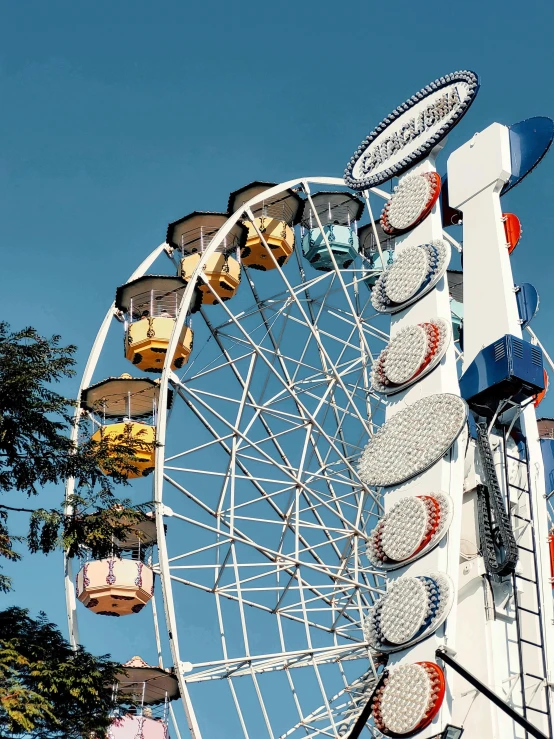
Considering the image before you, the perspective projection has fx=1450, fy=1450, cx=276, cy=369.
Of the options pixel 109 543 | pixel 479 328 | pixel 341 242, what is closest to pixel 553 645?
pixel 479 328

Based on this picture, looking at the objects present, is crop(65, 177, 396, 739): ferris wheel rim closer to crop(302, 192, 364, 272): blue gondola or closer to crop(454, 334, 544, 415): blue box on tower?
crop(302, 192, 364, 272): blue gondola

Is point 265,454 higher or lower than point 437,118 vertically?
lower

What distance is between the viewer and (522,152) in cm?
2645

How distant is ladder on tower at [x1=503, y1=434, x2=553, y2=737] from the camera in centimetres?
2184

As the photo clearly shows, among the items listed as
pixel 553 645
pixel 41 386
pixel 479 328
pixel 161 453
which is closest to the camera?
pixel 41 386

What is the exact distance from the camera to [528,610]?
22.5m

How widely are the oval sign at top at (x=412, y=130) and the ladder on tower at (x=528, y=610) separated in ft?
21.6

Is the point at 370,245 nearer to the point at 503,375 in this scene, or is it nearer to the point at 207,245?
the point at 207,245

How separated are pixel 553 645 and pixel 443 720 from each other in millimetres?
3003

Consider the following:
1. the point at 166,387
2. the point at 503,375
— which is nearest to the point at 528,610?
the point at 503,375

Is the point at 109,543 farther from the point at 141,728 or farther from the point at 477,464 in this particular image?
the point at 141,728

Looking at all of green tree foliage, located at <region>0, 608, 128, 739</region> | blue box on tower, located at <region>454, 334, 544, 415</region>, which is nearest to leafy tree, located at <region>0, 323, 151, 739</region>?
green tree foliage, located at <region>0, 608, 128, 739</region>

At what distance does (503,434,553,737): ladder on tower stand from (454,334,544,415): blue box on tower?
74cm

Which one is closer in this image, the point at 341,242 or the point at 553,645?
the point at 553,645
